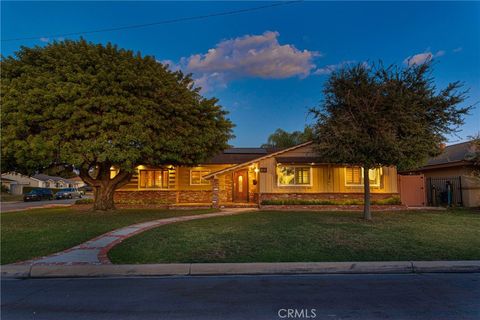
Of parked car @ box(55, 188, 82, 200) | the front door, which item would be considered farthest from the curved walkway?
parked car @ box(55, 188, 82, 200)

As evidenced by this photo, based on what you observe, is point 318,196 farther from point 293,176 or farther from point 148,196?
point 148,196

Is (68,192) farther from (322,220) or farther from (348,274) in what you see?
(348,274)

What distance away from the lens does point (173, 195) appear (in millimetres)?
23953

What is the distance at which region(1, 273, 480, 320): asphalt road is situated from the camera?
4.68m

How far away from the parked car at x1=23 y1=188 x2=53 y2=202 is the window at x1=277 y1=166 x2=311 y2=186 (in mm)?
33141

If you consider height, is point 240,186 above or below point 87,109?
below

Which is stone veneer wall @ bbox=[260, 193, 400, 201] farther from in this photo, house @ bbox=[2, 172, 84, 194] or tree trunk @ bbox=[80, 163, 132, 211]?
house @ bbox=[2, 172, 84, 194]

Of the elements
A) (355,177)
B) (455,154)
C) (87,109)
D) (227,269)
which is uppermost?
(87,109)

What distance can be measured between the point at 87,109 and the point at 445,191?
2250 centimetres

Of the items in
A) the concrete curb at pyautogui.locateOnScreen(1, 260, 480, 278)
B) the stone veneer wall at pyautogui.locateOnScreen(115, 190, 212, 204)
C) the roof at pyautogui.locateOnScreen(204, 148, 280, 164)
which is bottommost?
the concrete curb at pyautogui.locateOnScreen(1, 260, 480, 278)

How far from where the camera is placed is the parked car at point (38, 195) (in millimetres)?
38844

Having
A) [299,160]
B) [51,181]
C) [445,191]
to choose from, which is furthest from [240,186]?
[51,181]

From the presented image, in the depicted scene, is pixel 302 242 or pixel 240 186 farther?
pixel 240 186

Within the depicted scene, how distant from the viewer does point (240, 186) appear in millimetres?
26453
